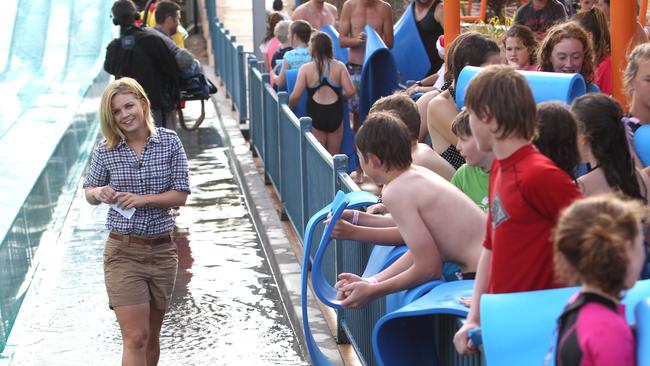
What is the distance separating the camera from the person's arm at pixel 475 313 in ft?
11.8

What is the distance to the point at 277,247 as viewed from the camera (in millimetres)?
8984

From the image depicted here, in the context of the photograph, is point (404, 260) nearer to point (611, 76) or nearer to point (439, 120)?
point (439, 120)

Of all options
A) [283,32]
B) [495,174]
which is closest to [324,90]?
[283,32]

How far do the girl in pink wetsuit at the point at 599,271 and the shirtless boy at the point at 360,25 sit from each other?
8146 millimetres

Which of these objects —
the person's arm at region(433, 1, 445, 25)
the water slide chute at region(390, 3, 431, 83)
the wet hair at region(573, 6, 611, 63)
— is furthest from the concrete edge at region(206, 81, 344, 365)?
the wet hair at region(573, 6, 611, 63)

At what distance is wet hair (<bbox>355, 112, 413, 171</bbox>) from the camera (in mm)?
4574

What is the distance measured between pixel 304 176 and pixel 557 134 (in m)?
4.45

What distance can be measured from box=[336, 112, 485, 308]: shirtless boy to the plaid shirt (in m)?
1.56

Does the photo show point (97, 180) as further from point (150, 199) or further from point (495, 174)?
point (495, 174)

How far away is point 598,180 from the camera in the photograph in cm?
423

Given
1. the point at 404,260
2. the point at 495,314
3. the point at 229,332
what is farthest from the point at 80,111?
the point at 495,314

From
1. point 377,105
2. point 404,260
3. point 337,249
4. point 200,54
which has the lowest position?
point 200,54

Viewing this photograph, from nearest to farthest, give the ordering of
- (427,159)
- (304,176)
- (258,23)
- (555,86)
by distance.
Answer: (555,86) < (427,159) < (304,176) < (258,23)

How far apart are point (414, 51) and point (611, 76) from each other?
338 centimetres
